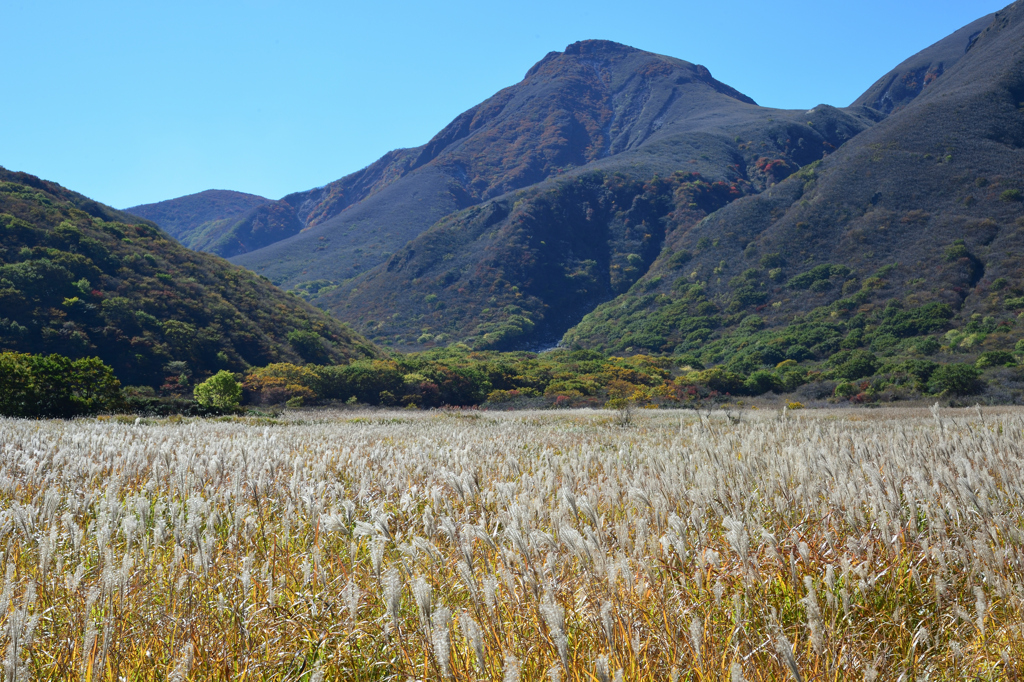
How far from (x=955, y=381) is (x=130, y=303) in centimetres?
4897

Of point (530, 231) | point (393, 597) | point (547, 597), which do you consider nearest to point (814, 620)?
point (547, 597)

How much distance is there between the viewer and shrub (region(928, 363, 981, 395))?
28.3 metres

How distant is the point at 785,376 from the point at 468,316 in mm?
50974

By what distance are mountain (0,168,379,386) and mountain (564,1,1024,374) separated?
128 ft

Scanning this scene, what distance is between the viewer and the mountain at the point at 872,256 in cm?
4853

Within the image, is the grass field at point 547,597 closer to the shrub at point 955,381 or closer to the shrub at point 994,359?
the shrub at point 955,381

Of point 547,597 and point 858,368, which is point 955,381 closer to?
point 858,368

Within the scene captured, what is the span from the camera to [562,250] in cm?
10294

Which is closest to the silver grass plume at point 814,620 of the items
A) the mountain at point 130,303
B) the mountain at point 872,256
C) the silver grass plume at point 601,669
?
the silver grass plume at point 601,669

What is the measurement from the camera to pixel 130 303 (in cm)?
3612

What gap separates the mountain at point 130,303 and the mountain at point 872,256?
128 ft

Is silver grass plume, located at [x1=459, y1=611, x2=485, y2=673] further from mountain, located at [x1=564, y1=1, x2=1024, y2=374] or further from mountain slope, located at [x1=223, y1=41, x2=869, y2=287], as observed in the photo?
mountain slope, located at [x1=223, y1=41, x2=869, y2=287]

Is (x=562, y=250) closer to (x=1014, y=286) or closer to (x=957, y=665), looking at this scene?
(x=1014, y=286)

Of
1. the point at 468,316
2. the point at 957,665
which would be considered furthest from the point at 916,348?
the point at 468,316
